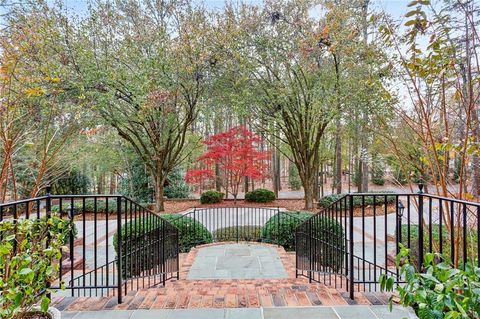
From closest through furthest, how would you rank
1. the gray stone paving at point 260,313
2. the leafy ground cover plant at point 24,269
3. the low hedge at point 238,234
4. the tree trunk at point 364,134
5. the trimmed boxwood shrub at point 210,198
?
1. the leafy ground cover plant at point 24,269
2. the gray stone paving at point 260,313
3. the tree trunk at point 364,134
4. the low hedge at point 238,234
5. the trimmed boxwood shrub at point 210,198

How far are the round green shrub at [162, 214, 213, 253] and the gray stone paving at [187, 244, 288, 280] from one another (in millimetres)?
384

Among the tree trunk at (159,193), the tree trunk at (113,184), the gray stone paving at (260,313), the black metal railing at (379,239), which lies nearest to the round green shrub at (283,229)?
the black metal railing at (379,239)

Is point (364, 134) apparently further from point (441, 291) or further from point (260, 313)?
point (441, 291)

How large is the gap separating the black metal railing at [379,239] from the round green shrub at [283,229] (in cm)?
123

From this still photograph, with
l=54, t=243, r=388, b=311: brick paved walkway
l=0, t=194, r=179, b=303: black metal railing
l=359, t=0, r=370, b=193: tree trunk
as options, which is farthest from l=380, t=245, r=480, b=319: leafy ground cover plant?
l=359, t=0, r=370, b=193: tree trunk

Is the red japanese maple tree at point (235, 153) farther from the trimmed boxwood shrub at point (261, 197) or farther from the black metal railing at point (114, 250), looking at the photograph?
the black metal railing at point (114, 250)

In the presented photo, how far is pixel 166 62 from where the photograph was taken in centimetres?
774

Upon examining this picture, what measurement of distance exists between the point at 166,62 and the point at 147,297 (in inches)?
263

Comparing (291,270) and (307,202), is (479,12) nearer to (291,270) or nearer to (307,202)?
(291,270)

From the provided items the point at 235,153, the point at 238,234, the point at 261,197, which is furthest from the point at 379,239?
the point at 261,197

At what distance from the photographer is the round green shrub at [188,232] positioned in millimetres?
5840

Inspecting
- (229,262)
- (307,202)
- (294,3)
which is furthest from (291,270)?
(294,3)

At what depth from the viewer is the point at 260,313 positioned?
6.82 feet

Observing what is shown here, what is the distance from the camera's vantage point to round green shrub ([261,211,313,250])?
591 centimetres
